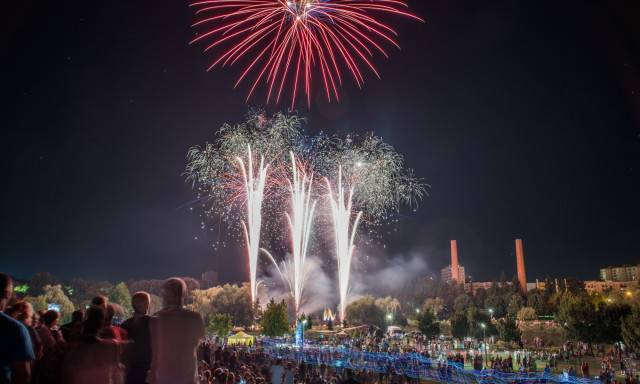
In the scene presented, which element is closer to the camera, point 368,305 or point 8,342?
point 8,342

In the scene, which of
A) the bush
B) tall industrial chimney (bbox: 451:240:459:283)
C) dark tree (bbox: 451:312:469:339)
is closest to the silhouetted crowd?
dark tree (bbox: 451:312:469:339)

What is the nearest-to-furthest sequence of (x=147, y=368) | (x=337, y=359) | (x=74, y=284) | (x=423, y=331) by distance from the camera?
(x=147, y=368) < (x=337, y=359) < (x=423, y=331) < (x=74, y=284)

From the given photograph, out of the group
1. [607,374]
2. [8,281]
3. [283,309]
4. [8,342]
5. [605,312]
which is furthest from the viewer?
[283,309]

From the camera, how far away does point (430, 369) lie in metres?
24.4

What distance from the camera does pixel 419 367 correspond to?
24500mm

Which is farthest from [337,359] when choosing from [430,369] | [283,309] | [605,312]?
[605,312]

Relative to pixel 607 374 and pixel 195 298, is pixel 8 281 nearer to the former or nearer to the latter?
pixel 607 374

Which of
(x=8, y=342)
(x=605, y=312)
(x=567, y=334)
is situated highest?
(x=8, y=342)

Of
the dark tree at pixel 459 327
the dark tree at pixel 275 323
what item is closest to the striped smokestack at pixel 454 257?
the dark tree at pixel 459 327

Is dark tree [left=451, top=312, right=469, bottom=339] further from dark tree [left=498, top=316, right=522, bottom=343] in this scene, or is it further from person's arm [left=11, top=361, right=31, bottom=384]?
person's arm [left=11, top=361, right=31, bottom=384]

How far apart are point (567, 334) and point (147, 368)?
182 ft

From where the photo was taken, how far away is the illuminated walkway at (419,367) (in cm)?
1982

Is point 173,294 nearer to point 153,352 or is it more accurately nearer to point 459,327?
point 153,352

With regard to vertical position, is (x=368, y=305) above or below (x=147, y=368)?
below
